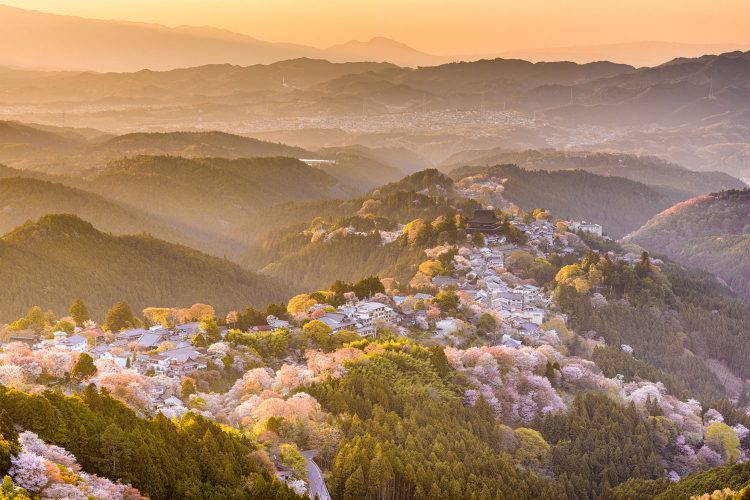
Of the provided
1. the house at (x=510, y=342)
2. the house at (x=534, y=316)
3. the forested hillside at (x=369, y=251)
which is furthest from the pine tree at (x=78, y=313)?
the house at (x=534, y=316)

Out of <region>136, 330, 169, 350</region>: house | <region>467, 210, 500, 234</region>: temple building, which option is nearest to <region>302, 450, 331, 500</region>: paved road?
<region>136, 330, 169, 350</region>: house

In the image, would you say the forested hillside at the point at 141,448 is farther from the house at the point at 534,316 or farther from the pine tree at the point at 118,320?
the house at the point at 534,316

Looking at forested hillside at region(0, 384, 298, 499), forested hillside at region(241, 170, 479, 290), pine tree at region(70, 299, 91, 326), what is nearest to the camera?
forested hillside at region(0, 384, 298, 499)

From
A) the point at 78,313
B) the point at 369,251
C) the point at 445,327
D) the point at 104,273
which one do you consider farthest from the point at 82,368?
the point at 369,251

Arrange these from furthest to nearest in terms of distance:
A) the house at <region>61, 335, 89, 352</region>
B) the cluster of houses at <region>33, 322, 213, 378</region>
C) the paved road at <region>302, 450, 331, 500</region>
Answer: the house at <region>61, 335, 89, 352</region> → the cluster of houses at <region>33, 322, 213, 378</region> → the paved road at <region>302, 450, 331, 500</region>

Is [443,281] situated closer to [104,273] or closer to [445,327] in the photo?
[445,327]

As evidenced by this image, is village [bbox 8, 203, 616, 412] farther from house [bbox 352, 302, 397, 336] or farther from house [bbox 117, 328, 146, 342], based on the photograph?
house [bbox 352, 302, 397, 336]
